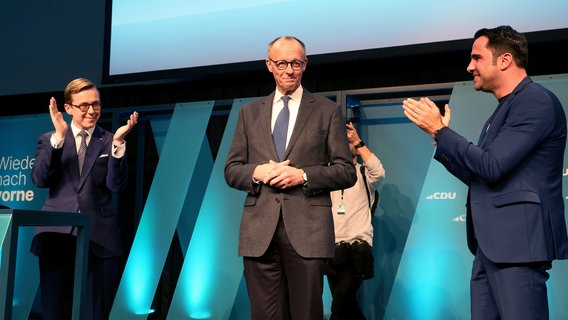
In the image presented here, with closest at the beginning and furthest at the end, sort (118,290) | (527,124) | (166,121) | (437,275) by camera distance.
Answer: (527,124)
(437,275)
(118,290)
(166,121)

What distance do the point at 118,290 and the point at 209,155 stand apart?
4.19 ft

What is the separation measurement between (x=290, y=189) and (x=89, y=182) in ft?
3.73

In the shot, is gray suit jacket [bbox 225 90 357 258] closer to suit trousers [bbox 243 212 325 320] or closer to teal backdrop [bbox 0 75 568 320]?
suit trousers [bbox 243 212 325 320]

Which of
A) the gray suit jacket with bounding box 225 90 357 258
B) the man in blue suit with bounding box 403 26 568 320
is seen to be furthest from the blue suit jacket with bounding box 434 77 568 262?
the gray suit jacket with bounding box 225 90 357 258

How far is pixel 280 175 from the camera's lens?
2.26 metres

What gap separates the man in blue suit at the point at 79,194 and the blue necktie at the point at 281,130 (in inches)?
36.2

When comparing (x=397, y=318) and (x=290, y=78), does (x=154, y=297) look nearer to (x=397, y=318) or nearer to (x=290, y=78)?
(x=397, y=318)

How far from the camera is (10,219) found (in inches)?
78.2

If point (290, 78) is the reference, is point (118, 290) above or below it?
below

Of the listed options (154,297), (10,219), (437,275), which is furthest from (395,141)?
(10,219)

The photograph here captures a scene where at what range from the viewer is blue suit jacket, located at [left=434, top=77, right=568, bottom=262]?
6.40 feet

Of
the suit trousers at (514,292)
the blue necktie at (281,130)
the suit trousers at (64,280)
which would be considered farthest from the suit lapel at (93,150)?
the suit trousers at (514,292)

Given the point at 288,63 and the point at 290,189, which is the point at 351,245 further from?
the point at 288,63

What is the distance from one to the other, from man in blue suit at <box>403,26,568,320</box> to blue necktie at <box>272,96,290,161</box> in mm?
593
